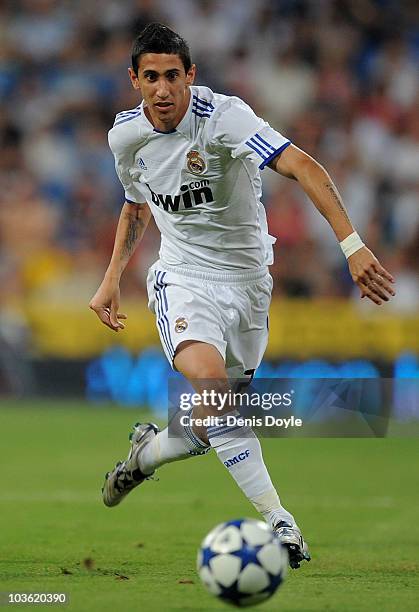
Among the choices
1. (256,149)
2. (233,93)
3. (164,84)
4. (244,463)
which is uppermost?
(233,93)

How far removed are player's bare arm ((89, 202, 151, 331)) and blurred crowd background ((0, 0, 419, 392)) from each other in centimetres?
821

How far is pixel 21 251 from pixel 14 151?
1.92 meters

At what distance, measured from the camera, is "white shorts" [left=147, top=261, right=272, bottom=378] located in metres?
5.94

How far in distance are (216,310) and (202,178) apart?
667 mm

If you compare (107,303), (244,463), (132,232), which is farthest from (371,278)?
(132,232)

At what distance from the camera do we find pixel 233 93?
17297mm

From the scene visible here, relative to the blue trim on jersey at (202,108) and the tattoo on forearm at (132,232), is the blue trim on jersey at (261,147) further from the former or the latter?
the tattoo on forearm at (132,232)

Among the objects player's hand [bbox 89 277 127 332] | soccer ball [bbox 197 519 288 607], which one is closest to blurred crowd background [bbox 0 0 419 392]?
player's hand [bbox 89 277 127 332]

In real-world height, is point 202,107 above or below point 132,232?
above

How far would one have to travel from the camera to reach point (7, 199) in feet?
54.4

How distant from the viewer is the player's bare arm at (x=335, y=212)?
495 centimetres

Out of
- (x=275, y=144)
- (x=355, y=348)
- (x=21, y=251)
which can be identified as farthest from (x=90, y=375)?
(x=275, y=144)

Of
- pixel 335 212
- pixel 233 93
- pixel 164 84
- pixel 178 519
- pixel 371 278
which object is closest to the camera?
pixel 371 278

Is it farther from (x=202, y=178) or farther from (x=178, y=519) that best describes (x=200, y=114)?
(x=178, y=519)
